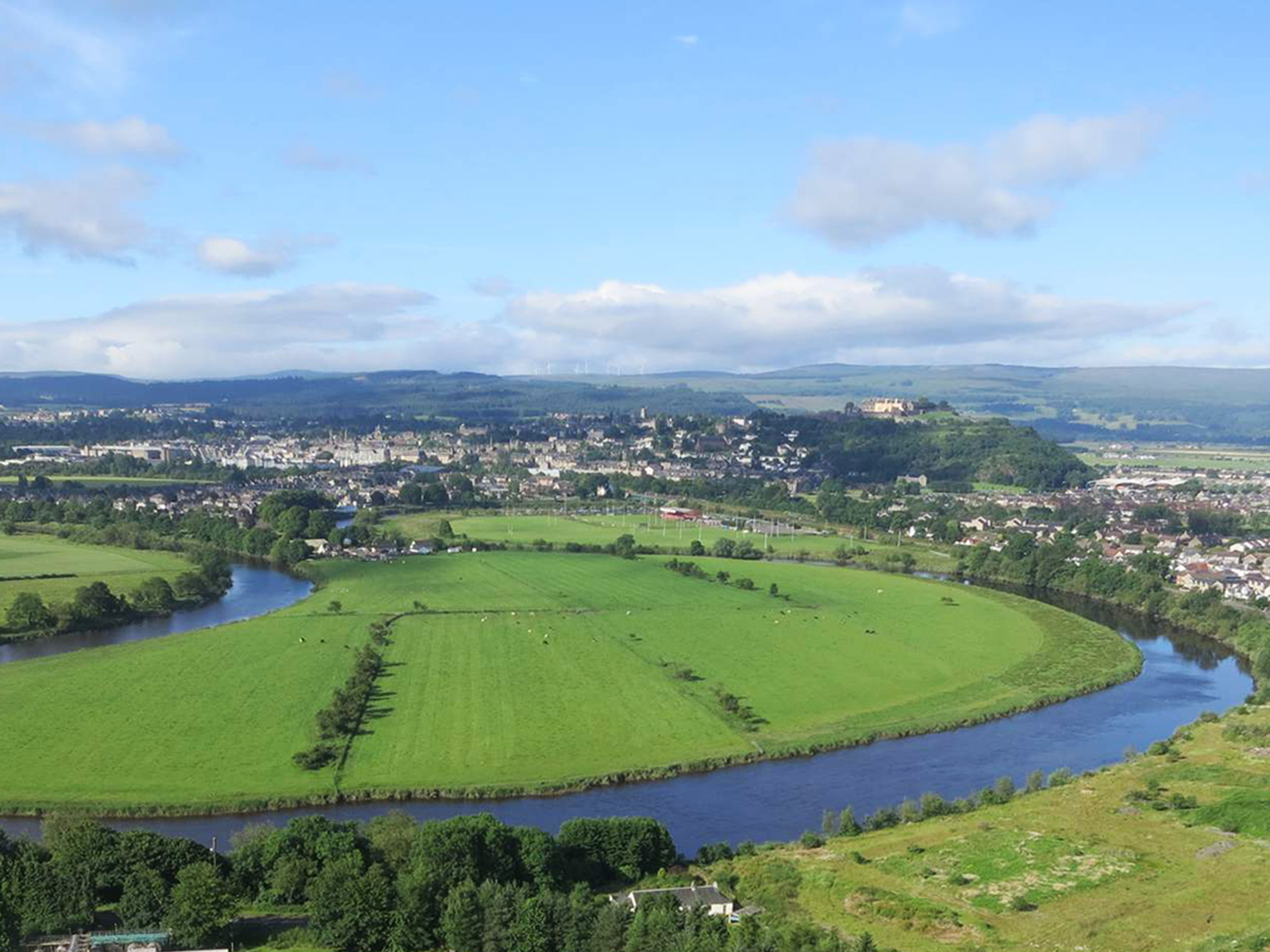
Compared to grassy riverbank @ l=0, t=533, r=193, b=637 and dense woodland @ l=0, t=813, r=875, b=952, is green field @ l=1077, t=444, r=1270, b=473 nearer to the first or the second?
grassy riverbank @ l=0, t=533, r=193, b=637

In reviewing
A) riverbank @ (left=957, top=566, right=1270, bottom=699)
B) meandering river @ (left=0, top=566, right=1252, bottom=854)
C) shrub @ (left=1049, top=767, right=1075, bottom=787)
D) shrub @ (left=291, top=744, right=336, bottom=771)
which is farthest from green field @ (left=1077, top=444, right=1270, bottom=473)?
shrub @ (left=291, top=744, right=336, bottom=771)

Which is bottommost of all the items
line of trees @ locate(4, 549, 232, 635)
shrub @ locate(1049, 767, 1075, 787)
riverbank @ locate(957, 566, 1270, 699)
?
riverbank @ locate(957, 566, 1270, 699)

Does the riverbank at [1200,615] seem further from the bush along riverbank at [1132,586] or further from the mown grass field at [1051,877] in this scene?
the mown grass field at [1051,877]

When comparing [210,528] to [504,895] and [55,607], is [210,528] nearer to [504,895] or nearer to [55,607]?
[55,607]

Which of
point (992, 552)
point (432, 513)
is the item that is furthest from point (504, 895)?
point (432, 513)

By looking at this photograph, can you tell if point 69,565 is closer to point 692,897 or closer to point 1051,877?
point 692,897

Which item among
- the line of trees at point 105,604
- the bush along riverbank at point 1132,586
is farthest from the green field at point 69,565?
the bush along riverbank at point 1132,586

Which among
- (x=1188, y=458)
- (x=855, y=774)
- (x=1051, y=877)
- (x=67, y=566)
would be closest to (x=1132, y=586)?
(x=855, y=774)
